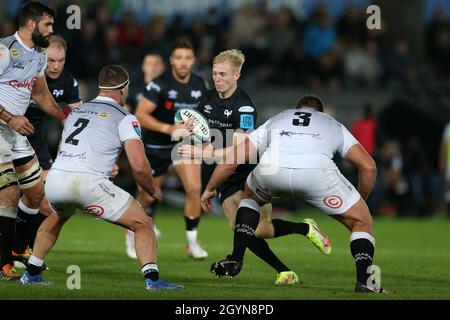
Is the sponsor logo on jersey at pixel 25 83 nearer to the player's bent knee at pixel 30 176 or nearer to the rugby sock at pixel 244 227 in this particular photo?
the player's bent knee at pixel 30 176

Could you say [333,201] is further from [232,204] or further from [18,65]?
[18,65]

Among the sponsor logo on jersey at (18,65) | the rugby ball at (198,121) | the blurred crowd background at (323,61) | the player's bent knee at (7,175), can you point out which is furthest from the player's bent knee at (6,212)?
the blurred crowd background at (323,61)

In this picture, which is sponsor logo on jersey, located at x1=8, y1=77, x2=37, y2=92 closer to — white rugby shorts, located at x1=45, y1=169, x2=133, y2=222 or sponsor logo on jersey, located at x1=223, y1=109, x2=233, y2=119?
white rugby shorts, located at x1=45, y1=169, x2=133, y2=222

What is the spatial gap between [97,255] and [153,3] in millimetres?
11733

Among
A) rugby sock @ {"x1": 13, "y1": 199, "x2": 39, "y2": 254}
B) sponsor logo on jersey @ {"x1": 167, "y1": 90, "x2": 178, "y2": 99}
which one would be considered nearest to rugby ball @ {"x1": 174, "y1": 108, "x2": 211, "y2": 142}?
rugby sock @ {"x1": 13, "y1": 199, "x2": 39, "y2": 254}

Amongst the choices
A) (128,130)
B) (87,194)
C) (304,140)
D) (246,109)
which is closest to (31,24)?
(128,130)

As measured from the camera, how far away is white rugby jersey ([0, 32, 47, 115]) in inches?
427

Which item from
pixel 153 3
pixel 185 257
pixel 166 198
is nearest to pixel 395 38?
pixel 153 3

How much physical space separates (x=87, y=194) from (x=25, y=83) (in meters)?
1.99

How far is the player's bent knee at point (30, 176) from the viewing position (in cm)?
1120

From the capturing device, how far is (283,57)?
24297 millimetres

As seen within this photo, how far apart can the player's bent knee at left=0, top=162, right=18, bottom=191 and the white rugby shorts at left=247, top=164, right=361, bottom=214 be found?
8.88ft

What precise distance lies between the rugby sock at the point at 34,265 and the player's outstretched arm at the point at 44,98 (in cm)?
204
